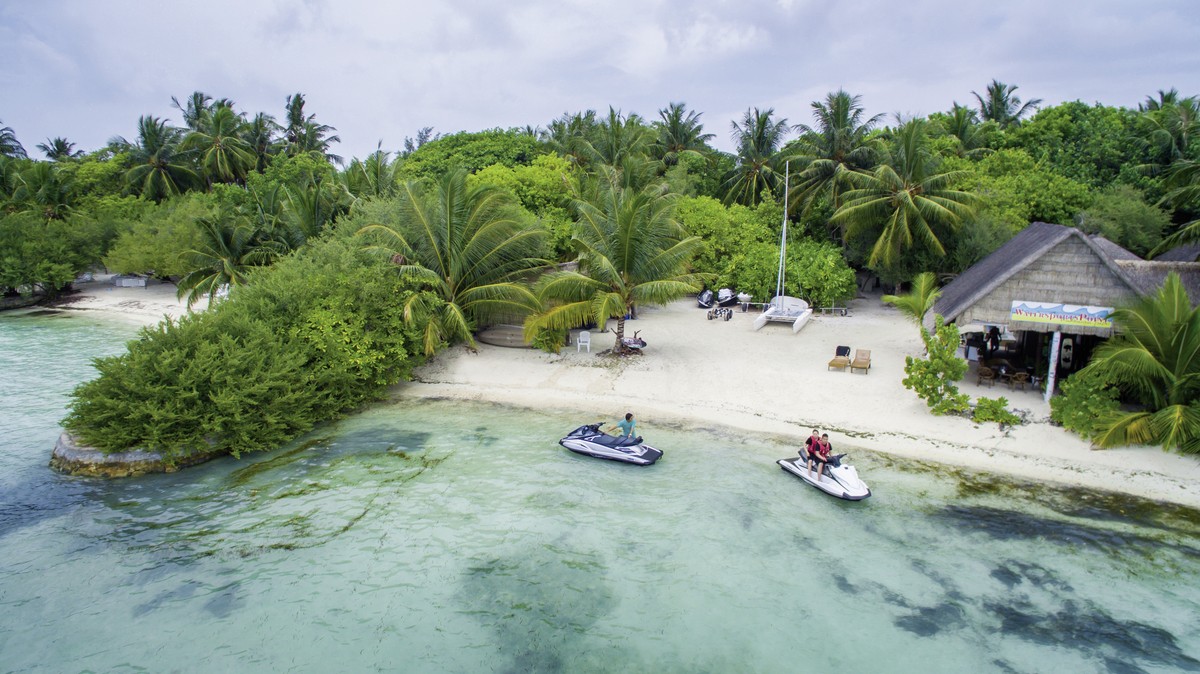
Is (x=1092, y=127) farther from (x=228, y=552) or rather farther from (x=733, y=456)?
(x=228, y=552)

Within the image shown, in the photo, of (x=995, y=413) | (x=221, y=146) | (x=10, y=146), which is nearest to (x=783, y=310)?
(x=995, y=413)

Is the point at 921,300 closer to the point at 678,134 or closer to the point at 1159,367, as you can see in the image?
the point at 1159,367

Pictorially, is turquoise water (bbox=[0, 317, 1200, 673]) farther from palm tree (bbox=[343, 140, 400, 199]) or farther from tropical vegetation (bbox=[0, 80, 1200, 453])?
palm tree (bbox=[343, 140, 400, 199])

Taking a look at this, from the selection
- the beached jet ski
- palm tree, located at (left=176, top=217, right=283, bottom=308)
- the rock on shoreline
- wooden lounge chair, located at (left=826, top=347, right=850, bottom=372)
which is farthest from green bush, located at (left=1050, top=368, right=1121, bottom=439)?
palm tree, located at (left=176, top=217, right=283, bottom=308)

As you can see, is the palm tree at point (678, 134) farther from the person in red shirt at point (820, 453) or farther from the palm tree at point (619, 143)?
the person in red shirt at point (820, 453)

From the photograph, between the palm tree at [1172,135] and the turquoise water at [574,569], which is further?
the palm tree at [1172,135]

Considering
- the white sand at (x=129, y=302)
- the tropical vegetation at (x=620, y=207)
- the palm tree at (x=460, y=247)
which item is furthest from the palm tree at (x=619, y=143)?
the white sand at (x=129, y=302)
